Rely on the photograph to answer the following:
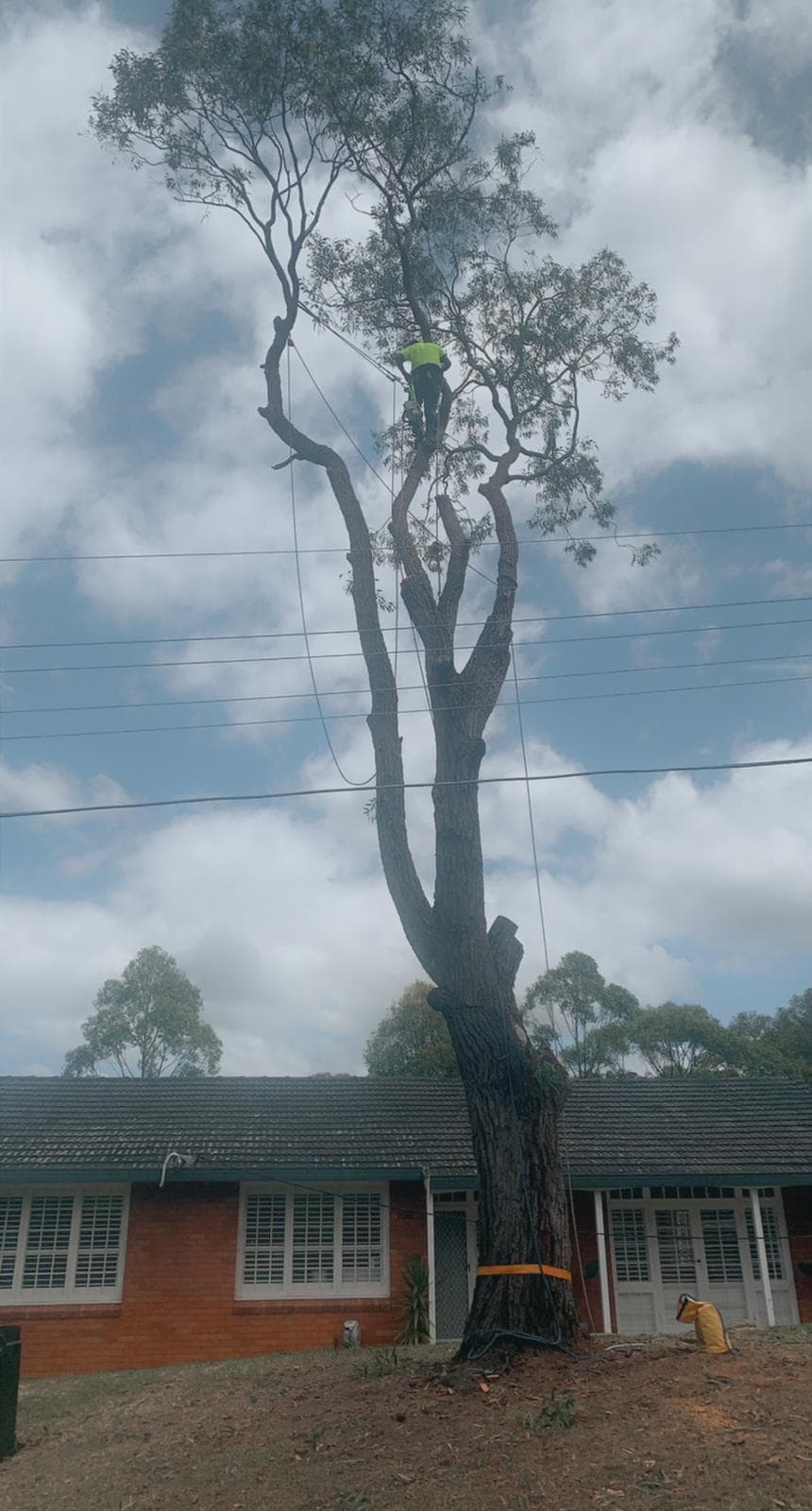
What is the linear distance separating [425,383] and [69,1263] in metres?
13.1

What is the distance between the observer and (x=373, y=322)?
1451 cm

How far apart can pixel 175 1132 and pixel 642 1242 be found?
740cm

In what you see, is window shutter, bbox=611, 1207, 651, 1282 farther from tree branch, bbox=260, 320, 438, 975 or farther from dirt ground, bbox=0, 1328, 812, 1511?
tree branch, bbox=260, 320, 438, 975

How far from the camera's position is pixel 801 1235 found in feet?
56.4

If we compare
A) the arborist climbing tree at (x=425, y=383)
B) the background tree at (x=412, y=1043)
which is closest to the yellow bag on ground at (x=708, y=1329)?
the arborist climbing tree at (x=425, y=383)

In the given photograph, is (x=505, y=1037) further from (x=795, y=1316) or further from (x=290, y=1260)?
(x=795, y=1316)

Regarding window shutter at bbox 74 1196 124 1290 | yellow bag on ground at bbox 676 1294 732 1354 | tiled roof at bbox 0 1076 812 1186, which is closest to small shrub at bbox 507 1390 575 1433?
yellow bag on ground at bbox 676 1294 732 1354

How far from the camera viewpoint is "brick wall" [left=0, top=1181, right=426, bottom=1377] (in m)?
15.5

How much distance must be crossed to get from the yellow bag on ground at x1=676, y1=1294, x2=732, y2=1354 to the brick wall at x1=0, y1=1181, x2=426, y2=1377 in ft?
25.6

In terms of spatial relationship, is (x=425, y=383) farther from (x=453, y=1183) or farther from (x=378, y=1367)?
(x=453, y=1183)

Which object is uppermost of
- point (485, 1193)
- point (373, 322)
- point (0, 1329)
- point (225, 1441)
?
point (373, 322)

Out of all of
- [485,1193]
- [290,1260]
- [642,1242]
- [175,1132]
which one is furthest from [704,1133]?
[485,1193]

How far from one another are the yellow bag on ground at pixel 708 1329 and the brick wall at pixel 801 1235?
28.8 feet

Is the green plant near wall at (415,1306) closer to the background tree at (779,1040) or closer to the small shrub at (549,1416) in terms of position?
the small shrub at (549,1416)
